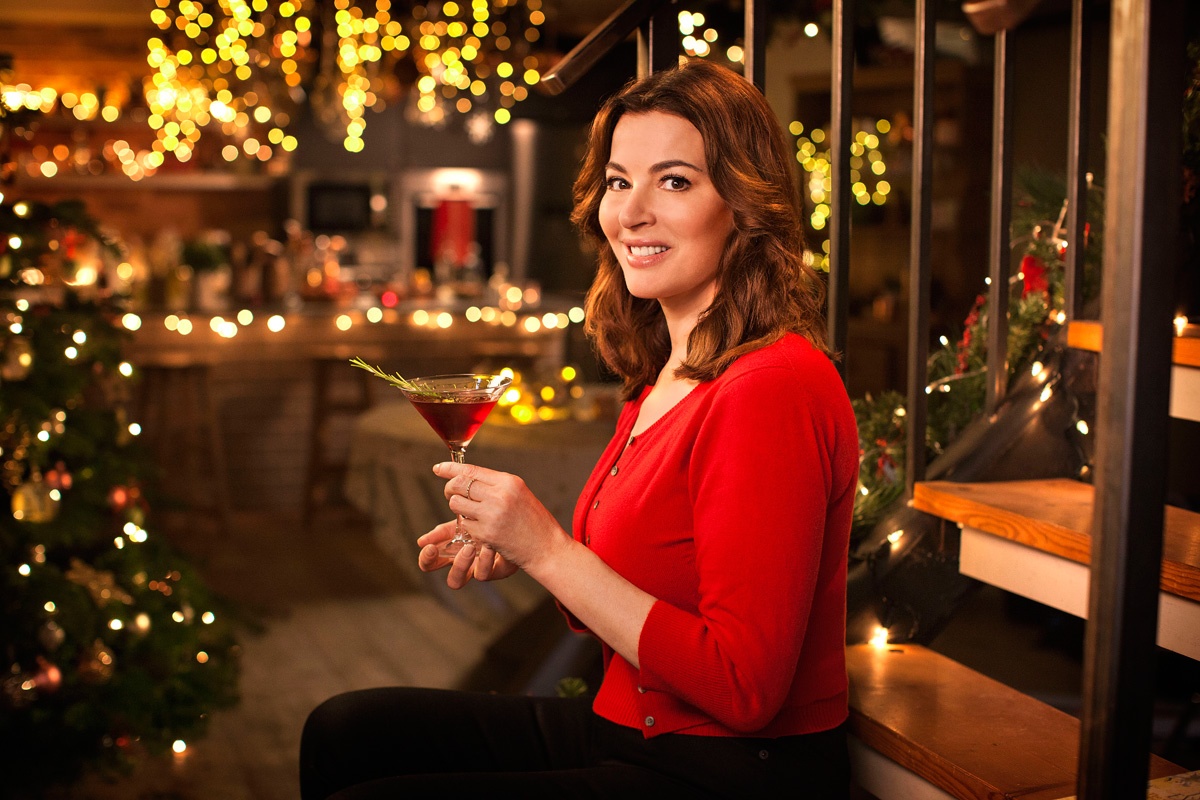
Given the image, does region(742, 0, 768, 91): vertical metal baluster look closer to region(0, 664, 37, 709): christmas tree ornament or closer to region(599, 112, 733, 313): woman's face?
region(599, 112, 733, 313): woman's face

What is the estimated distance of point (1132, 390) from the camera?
2.76 ft

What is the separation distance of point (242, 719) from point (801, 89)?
5085 millimetres

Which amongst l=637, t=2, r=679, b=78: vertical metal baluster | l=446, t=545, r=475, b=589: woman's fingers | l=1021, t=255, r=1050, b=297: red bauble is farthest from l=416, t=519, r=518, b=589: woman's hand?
l=1021, t=255, r=1050, b=297: red bauble

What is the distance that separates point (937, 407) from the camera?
210cm

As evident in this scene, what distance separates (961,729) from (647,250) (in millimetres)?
689

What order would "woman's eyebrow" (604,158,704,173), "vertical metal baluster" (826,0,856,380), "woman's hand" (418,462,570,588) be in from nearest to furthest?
"woman's hand" (418,462,570,588) → "woman's eyebrow" (604,158,704,173) → "vertical metal baluster" (826,0,856,380)

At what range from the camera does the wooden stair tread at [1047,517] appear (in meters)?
1.35

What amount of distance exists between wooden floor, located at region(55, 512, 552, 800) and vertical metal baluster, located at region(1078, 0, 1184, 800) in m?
2.34

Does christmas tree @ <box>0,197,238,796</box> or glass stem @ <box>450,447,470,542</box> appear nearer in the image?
glass stem @ <box>450,447,470,542</box>

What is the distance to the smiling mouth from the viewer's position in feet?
4.52

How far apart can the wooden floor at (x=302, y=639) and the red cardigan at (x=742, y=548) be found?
1.87 metres

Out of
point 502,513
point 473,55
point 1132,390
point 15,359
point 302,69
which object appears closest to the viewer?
point 1132,390

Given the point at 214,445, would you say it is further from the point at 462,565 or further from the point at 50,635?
the point at 462,565

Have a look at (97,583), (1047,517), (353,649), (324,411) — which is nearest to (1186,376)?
(1047,517)
